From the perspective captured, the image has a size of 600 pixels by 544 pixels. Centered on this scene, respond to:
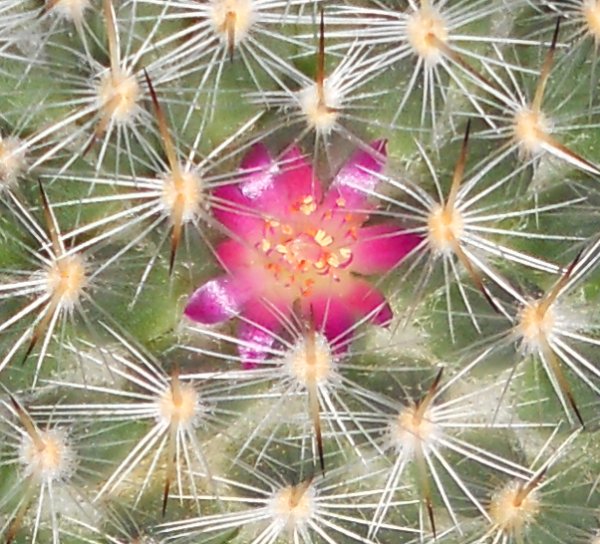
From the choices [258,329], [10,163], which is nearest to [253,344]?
[258,329]

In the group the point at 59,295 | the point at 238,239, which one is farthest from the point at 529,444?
the point at 59,295

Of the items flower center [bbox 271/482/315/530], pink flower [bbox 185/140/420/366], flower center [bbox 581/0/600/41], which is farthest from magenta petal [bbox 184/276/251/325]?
flower center [bbox 581/0/600/41]

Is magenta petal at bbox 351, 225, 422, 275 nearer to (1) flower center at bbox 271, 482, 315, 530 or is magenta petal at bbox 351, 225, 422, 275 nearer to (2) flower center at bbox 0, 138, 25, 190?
(1) flower center at bbox 271, 482, 315, 530

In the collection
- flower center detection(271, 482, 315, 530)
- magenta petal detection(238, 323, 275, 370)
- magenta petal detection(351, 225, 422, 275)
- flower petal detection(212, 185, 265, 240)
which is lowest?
flower center detection(271, 482, 315, 530)

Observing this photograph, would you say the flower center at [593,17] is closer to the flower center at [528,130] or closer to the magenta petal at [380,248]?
the flower center at [528,130]

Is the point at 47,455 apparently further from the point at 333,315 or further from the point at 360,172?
the point at 360,172

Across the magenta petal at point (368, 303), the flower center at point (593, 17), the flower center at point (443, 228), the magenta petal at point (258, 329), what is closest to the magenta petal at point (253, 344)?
the magenta petal at point (258, 329)
